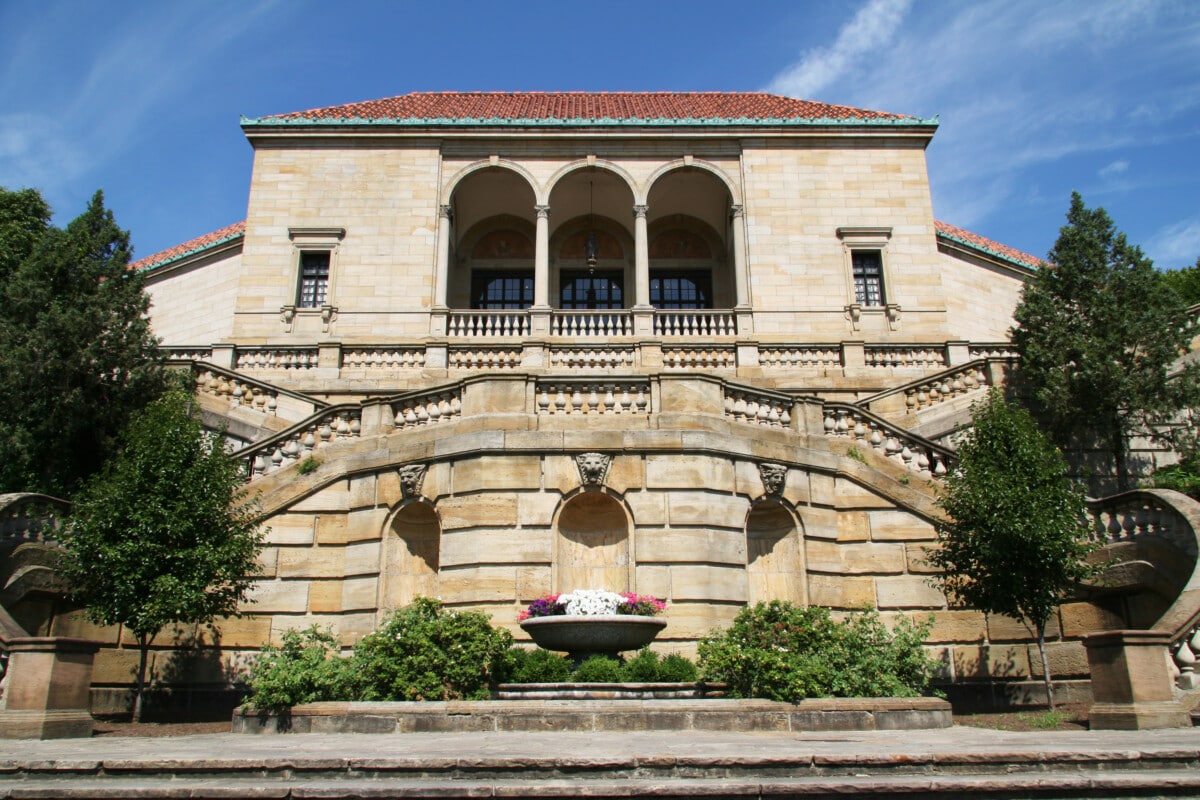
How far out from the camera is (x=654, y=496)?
16.7 meters

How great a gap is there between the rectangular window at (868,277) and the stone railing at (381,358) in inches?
595

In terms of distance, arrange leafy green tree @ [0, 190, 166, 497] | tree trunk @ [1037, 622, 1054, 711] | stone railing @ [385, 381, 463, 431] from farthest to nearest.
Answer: leafy green tree @ [0, 190, 166, 497] → stone railing @ [385, 381, 463, 431] → tree trunk @ [1037, 622, 1054, 711]

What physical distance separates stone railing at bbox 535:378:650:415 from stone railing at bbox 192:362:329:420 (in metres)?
7.96

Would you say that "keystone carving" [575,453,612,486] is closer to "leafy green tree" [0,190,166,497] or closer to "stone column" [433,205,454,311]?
"leafy green tree" [0,190,166,497]

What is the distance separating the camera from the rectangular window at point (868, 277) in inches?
1262

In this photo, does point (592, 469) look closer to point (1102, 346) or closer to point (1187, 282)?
point (1102, 346)

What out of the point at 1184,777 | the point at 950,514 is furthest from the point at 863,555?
the point at 1184,777

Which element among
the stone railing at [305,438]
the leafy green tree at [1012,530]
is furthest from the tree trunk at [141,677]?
the leafy green tree at [1012,530]

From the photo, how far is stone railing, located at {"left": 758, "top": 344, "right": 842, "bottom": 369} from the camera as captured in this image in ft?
87.9

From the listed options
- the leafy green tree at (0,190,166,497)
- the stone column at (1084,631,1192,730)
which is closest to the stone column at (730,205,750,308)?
the leafy green tree at (0,190,166,497)

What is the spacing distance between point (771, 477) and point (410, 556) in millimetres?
7057

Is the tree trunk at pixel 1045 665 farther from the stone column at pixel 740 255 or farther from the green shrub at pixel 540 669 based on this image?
the stone column at pixel 740 255

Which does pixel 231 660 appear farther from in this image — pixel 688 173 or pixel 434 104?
pixel 434 104

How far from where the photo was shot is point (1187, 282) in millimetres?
41031
